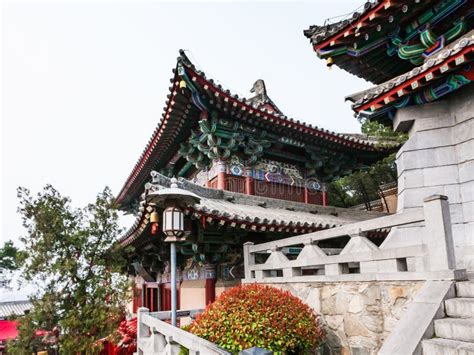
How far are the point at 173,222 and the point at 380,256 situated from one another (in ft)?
10.8

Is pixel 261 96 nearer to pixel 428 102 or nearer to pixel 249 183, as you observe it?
pixel 249 183

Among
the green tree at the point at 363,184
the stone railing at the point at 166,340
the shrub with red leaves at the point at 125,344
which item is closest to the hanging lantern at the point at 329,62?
the stone railing at the point at 166,340

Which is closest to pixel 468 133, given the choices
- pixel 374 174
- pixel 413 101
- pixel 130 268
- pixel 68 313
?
pixel 413 101

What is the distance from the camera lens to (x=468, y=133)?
18.9 ft

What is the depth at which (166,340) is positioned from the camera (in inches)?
213

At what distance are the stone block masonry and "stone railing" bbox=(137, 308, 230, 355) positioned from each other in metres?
3.20

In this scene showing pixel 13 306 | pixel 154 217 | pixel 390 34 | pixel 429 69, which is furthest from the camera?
pixel 13 306

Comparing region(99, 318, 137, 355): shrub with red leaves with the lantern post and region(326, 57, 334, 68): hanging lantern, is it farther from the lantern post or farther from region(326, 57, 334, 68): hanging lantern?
region(326, 57, 334, 68): hanging lantern

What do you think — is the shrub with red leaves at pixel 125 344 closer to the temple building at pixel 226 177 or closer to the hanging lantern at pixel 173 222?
the temple building at pixel 226 177

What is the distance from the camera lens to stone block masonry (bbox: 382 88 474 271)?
5.69 metres

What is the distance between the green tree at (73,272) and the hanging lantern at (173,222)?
2.45m

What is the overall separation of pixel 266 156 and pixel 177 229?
16.9 feet

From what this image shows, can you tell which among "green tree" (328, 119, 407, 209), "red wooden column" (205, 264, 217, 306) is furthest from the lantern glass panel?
"green tree" (328, 119, 407, 209)

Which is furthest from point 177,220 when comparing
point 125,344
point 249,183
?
point 125,344
